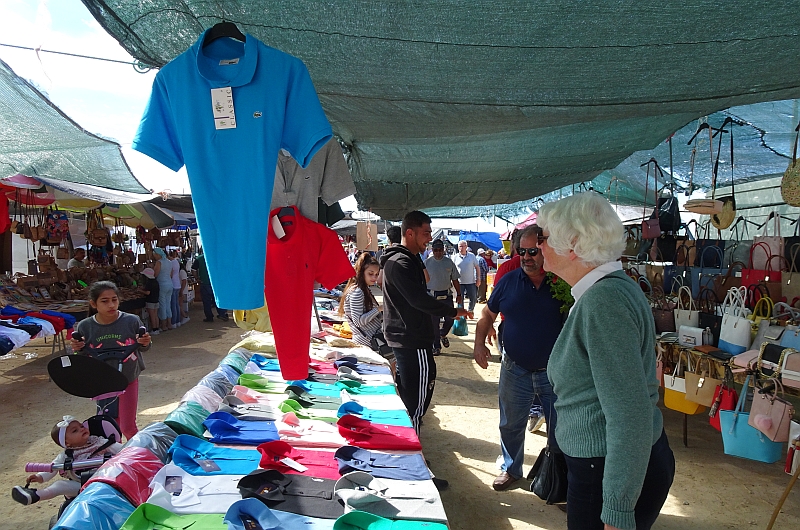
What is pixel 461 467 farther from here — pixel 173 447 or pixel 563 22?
pixel 563 22

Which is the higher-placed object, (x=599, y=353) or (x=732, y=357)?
(x=599, y=353)

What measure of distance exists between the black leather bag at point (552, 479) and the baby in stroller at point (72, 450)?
8.90 ft

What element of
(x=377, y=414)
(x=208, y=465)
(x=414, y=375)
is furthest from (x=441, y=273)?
(x=208, y=465)

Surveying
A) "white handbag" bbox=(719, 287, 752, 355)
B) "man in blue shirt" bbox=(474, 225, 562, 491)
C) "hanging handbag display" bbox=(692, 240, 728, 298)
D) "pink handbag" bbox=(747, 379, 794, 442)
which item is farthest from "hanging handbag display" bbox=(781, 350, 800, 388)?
"hanging handbag display" bbox=(692, 240, 728, 298)

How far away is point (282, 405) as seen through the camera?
9.73ft

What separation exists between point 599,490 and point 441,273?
6.52 metres

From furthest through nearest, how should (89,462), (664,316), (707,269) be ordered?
(707,269) → (664,316) → (89,462)

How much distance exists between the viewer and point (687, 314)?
13.7 ft

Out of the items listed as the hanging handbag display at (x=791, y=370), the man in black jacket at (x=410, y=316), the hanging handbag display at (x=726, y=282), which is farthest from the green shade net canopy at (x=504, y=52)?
the hanging handbag display at (x=726, y=282)

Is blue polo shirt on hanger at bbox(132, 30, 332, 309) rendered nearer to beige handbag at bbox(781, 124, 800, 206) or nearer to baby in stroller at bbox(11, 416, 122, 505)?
baby in stroller at bbox(11, 416, 122, 505)

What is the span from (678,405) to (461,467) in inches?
71.0

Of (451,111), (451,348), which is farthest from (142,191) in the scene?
(451,111)

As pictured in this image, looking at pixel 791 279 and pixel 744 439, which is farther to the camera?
pixel 791 279

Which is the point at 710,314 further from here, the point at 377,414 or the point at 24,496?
the point at 24,496
